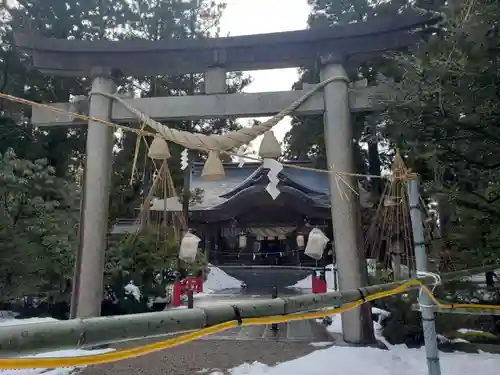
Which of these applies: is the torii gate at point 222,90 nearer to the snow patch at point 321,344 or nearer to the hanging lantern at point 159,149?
the snow patch at point 321,344

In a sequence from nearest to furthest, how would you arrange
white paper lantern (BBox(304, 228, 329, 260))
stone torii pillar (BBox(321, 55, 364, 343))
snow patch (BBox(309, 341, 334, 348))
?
stone torii pillar (BBox(321, 55, 364, 343))
snow patch (BBox(309, 341, 334, 348))
white paper lantern (BBox(304, 228, 329, 260))

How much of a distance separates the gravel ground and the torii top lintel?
418 cm

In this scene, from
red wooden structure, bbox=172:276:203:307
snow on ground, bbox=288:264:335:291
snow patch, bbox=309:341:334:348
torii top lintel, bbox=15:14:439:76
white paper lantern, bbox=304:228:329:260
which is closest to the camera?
torii top lintel, bbox=15:14:439:76

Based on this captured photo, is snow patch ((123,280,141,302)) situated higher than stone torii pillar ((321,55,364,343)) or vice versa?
stone torii pillar ((321,55,364,343))

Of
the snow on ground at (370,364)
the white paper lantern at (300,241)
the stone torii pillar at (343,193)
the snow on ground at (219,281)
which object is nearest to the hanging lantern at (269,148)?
the stone torii pillar at (343,193)

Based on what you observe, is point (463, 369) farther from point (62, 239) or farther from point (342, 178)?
point (62, 239)

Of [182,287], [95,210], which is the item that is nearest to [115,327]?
[95,210]

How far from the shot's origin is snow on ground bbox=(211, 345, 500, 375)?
441 cm

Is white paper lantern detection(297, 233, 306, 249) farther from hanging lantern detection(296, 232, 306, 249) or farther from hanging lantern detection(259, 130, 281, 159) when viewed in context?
hanging lantern detection(259, 130, 281, 159)

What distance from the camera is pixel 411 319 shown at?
5707 mm

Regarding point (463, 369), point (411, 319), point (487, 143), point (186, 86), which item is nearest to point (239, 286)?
point (186, 86)

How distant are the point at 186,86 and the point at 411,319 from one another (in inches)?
545

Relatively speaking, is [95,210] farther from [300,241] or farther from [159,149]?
[300,241]

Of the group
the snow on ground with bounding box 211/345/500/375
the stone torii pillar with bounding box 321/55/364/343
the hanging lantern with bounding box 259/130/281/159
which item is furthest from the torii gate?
the hanging lantern with bounding box 259/130/281/159
